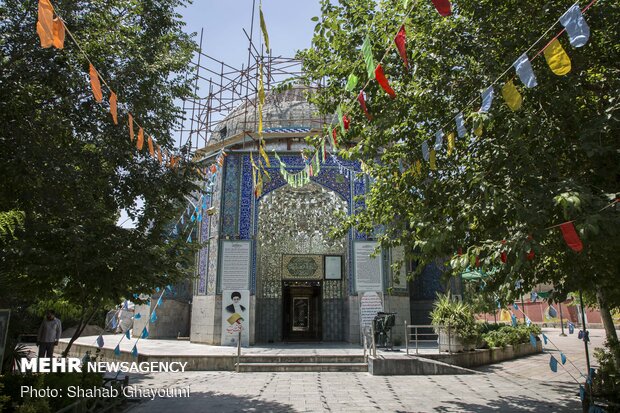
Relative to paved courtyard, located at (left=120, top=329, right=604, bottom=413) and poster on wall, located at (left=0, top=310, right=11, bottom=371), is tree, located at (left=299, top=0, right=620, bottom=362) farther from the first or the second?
poster on wall, located at (left=0, top=310, right=11, bottom=371)

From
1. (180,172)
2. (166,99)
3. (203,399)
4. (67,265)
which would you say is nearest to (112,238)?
(67,265)

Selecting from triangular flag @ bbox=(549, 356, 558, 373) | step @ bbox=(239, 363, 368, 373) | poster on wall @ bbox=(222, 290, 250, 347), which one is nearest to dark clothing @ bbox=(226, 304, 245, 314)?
poster on wall @ bbox=(222, 290, 250, 347)

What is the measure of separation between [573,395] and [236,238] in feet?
34.7

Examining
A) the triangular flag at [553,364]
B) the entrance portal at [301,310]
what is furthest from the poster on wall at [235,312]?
the triangular flag at [553,364]

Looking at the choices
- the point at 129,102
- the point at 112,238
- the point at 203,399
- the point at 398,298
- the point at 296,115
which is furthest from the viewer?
the point at 296,115

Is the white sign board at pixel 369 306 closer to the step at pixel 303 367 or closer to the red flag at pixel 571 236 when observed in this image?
the step at pixel 303 367

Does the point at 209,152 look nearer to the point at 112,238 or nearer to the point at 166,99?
the point at 166,99

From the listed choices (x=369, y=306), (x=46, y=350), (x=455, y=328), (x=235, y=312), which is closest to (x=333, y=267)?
(x=369, y=306)

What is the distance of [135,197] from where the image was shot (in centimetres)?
726

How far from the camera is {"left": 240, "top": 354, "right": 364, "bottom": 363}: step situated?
11.6 metres

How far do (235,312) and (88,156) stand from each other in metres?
9.09

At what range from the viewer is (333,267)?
1672 cm

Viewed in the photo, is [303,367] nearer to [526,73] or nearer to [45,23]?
[526,73]

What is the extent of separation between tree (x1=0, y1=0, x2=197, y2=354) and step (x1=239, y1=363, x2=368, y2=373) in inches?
161
